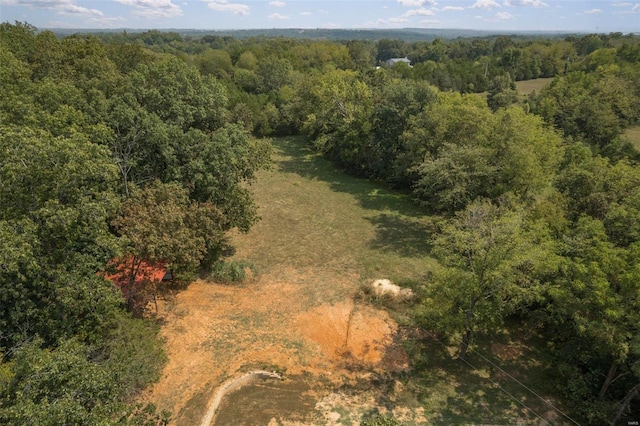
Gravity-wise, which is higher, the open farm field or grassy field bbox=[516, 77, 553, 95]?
grassy field bbox=[516, 77, 553, 95]

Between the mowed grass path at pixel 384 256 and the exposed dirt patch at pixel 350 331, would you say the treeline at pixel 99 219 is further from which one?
the exposed dirt patch at pixel 350 331

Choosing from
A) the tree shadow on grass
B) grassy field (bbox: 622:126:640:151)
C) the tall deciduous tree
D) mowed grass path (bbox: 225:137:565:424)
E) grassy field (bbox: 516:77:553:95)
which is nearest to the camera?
mowed grass path (bbox: 225:137:565:424)

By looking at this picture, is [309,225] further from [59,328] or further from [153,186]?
[59,328]

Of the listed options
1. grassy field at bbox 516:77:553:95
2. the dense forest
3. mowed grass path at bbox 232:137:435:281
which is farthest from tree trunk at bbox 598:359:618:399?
grassy field at bbox 516:77:553:95

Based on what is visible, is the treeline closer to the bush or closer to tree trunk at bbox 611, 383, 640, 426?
the bush

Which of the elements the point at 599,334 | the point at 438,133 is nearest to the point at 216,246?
the point at 599,334

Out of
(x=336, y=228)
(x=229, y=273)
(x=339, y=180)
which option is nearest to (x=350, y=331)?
(x=229, y=273)
